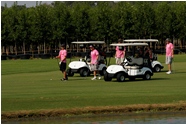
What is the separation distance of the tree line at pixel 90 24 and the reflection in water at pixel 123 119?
54498 millimetres

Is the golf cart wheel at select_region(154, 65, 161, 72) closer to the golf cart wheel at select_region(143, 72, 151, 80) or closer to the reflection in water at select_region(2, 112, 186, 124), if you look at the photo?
the golf cart wheel at select_region(143, 72, 151, 80)

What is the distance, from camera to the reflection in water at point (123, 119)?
13.4 m

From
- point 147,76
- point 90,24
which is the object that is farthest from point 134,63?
point 90,24

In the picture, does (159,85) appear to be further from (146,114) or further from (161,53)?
(161,53)

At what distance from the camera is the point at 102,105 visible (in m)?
15.4

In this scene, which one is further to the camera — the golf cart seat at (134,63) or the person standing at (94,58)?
the person standing at (94,58)

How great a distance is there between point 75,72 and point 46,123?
14194 mm

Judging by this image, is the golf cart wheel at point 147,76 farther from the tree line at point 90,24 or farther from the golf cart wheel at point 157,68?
the tree line at point 90,24

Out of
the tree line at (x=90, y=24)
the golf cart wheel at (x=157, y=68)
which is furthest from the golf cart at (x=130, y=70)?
the tree line at (x=90, y=24)

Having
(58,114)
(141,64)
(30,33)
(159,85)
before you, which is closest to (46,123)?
(58,114)

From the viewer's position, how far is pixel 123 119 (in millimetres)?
13812

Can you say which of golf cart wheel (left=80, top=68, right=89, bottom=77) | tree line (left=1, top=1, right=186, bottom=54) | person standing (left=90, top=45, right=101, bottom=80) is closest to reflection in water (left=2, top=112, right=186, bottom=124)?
person standing (left=90, top=45, right=101, bottom=80)

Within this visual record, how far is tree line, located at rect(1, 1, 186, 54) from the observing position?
69.2 m

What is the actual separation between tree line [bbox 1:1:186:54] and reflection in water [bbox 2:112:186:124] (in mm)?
54498
